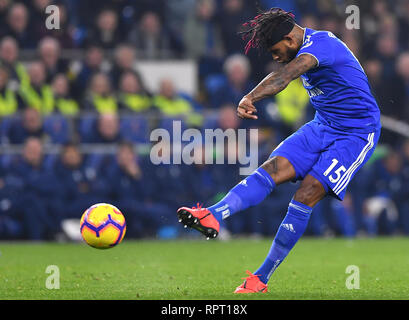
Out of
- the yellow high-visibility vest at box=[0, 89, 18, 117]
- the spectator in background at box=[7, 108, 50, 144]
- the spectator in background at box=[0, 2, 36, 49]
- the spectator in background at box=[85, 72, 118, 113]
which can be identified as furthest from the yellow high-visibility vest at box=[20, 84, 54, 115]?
the spectator in background at box=[0, 2, 36, 49]

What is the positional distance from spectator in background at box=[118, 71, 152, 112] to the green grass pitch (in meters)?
2.76

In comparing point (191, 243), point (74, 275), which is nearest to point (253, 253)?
point (191, 243)

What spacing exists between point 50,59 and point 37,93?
2.19 feet

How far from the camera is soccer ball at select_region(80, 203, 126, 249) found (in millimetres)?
7164

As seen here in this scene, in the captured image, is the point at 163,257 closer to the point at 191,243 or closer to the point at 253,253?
the point at 253,253

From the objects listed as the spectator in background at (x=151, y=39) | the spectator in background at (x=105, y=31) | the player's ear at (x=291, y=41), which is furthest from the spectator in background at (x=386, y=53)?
the player's ear at (x=291, y=41)

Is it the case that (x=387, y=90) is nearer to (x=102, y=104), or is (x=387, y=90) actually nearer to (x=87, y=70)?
(x=102, y=104)

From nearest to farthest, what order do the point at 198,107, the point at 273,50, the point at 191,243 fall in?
the point at 273,50 < the point at 191,243 < the point at 198,107

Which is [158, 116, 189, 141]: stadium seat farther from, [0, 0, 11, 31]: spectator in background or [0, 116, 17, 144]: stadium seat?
[0, 0, 11, 31]: spectator in background

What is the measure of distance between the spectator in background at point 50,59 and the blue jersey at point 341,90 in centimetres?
815

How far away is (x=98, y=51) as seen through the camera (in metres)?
14.8

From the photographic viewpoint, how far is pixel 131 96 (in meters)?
14.7
